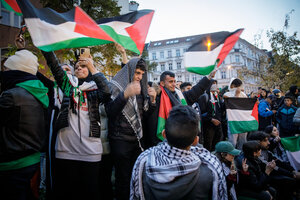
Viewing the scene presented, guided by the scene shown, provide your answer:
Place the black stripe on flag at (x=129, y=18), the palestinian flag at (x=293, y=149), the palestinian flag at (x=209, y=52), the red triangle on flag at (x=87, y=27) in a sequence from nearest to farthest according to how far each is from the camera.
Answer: the red triangle on flag at (x=87, y=27) < the black stripe on flag at (x=129, y=18) < the palestinian flag at (x=209, y=52) < the palestinian flag at (x=293, y=149)

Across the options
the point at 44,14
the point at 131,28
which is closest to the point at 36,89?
the point at 44,14

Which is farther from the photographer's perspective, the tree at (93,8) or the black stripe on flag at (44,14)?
the tree at (93,8)

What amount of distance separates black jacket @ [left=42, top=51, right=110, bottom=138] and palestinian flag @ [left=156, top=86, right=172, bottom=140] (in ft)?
3.29

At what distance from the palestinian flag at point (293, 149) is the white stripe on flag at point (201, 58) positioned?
2.73 meters

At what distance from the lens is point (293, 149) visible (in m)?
4.23

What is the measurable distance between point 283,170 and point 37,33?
4718 mm

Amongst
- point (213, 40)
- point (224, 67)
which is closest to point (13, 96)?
point (213, 40)

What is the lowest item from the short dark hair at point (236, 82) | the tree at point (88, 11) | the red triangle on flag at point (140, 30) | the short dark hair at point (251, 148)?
the short dark hair at point (251, 148)

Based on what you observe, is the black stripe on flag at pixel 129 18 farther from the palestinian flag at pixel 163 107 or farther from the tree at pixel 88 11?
the tree at pixel 88 11

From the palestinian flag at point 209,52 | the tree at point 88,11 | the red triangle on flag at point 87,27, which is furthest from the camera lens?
the tree at point 88,11

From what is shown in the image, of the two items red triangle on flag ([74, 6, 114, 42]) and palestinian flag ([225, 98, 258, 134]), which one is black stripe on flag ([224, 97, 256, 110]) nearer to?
palestinian flag ([225, 98, 258, 134])

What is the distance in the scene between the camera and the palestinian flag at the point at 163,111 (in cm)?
315

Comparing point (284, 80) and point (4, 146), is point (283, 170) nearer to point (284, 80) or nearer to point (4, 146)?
point (4, 146)

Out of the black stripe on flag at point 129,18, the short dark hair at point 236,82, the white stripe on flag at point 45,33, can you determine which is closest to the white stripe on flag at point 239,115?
the short dark hair at point 236,82
